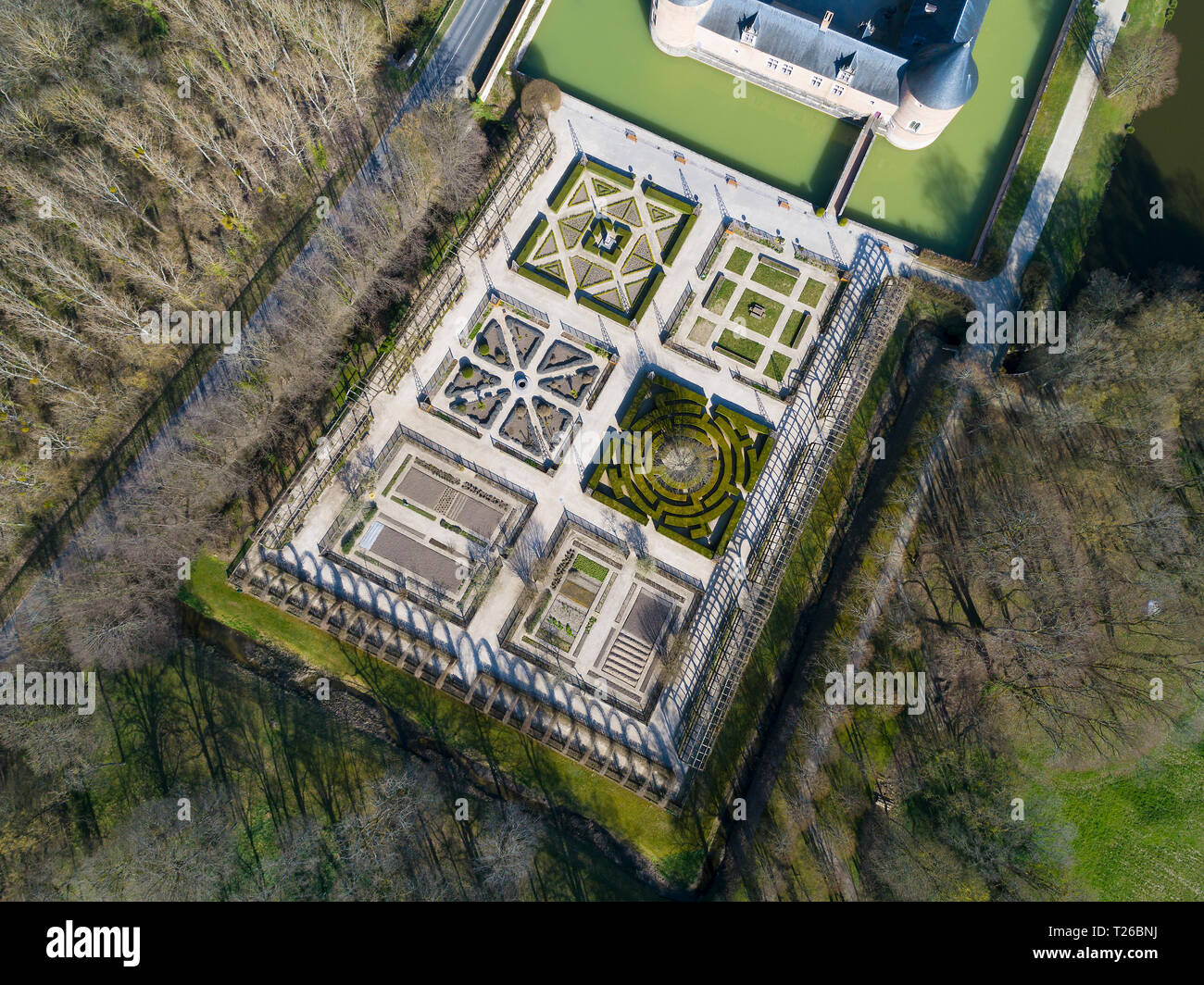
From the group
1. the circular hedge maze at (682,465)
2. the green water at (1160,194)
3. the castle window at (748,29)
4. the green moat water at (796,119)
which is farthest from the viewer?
the green moat water at (796,119)

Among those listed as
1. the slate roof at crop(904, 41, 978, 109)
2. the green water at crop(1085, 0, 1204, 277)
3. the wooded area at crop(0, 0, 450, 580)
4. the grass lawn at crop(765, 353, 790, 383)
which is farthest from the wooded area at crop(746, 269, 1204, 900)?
the wooded area at crop(0, 0, 450, 580)

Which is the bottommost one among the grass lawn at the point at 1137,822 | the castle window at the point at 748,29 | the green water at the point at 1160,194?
the grass lawn at the point at 1137,822

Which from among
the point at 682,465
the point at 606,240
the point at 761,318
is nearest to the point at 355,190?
the point at 606,240

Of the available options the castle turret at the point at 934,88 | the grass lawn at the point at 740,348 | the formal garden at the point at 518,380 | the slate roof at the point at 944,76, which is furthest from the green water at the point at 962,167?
the formal garden at the point at 518,380

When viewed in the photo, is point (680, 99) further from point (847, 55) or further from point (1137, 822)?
point (1137, 822)

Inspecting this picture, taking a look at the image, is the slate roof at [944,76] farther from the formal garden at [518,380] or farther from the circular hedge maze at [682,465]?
the formal garden at [518,380]
